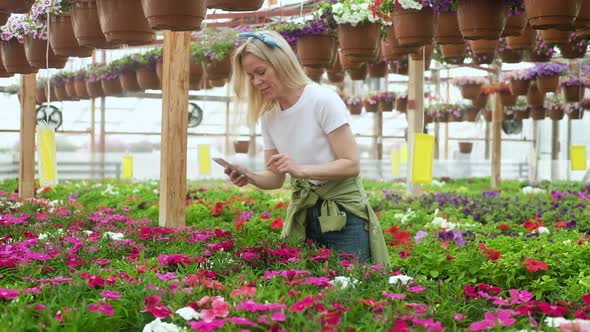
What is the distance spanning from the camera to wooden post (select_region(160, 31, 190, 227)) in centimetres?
417

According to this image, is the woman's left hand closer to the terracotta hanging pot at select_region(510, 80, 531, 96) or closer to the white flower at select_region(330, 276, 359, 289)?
the white flower at select_region(330, 276, 359, 289)

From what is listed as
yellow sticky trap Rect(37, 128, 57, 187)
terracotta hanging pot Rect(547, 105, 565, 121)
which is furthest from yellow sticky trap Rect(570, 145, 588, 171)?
yellow sticky trap Rect(37, 128, 57, 187)

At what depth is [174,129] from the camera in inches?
164

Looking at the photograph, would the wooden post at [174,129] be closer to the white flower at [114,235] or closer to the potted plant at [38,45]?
the potted plant at [38,45]

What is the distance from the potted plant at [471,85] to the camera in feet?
35.3

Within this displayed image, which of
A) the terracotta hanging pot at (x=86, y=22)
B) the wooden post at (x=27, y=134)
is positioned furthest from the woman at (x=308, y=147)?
the wooden post at (x=27, y=134)

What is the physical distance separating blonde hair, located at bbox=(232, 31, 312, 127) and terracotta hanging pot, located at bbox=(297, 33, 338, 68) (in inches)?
70.2

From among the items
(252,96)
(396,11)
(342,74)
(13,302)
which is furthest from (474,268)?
(342,74)

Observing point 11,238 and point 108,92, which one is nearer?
point 11,238

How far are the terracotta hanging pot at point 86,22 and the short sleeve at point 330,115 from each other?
1.07m

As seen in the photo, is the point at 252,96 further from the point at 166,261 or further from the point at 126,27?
the point at 166,261

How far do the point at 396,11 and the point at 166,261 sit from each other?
203 centimetres

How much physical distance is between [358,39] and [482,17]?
109 cm

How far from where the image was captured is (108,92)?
8516 millimetres
